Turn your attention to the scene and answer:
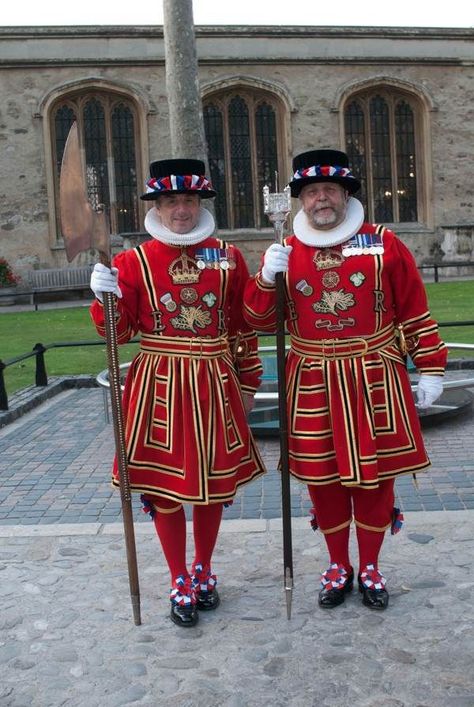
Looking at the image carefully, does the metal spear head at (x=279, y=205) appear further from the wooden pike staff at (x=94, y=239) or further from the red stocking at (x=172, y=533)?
the red stocking at (x=172, y=533)

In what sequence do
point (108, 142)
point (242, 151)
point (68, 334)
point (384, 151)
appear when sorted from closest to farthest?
1. point (68, 334)
2. point (108, 142)
3. point (242, 151)
4. point (384, 151)

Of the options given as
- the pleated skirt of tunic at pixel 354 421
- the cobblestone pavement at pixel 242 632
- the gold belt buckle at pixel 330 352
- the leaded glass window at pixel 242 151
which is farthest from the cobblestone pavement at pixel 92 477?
the leaded glass window at pixel 242 151

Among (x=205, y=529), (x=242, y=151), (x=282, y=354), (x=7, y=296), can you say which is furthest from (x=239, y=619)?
(x=242, y=151)

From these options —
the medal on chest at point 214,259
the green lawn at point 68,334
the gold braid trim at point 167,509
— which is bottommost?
the gold braid trim at point 167,509

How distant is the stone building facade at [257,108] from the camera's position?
2122cm

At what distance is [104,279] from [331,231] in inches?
39.7

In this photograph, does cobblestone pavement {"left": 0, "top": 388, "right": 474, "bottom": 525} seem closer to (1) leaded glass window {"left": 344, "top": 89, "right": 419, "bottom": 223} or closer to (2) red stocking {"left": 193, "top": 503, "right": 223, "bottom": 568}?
(2) red stocking {"left": 193, "top": 503, "right": 223, "bottom": 568}

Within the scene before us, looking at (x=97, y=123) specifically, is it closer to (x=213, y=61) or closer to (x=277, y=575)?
(x=213, y=61)

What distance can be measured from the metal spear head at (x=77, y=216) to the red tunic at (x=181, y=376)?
0.83 feet

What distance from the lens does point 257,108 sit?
74.2 feet

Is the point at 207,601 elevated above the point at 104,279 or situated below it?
below

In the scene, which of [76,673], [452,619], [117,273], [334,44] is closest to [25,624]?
[76,673]

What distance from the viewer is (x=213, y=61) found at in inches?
858

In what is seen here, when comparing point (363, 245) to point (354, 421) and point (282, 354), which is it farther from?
point (354, 421)
